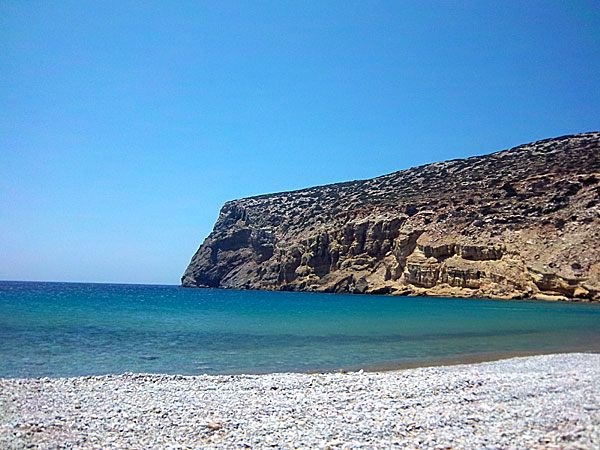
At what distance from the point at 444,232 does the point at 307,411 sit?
203 feet

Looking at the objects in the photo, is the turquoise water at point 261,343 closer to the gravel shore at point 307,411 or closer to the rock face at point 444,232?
the gravel shore at point 307,411

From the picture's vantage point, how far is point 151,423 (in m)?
7.78

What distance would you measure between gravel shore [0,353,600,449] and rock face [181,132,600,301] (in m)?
49.3

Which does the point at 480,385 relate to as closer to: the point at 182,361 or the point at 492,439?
the point at 492,439

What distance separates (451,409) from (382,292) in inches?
2506

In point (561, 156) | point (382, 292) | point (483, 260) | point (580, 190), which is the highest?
point (561, 156)

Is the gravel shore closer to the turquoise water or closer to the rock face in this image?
the turquoise water

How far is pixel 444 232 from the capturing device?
2623 inches

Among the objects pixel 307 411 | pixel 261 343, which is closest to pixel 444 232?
pixel 261 343

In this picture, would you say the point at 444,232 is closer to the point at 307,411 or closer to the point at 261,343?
the point at 261,343

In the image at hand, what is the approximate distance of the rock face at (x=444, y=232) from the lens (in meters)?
56.3

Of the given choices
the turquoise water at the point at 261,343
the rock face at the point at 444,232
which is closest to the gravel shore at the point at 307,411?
the turquoise water at the point at 261,343

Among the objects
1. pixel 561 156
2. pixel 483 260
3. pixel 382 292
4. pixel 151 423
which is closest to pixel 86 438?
pixel 151 423

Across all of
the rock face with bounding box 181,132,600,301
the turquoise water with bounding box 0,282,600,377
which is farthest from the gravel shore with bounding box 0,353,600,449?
the rock face with bounding box 181,132,600,301
